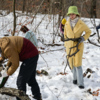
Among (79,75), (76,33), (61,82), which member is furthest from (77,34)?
(61,82)

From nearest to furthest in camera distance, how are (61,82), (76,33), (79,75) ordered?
(76,33)
(79,75)
(61,82)

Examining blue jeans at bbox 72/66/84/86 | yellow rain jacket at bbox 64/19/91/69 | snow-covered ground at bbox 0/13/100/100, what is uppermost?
yellow rain jacket at bbox 64/19/91/69

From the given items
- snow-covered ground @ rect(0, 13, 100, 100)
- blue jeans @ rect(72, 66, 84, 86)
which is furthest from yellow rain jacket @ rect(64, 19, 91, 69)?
snow-covered ground @ rect(0, 13, 100, 100)

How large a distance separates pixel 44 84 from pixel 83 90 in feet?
3.13

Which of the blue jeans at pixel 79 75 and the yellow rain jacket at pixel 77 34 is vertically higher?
the yellow rain jacket at pixel 77 34

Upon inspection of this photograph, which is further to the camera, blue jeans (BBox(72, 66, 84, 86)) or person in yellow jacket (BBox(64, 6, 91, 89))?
blue jeans (BBox(72, 66, 84, 86))

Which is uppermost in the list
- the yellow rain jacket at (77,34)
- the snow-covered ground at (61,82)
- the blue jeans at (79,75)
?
the yellow rain jacket at (77,34)

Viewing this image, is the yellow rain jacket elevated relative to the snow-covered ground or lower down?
elevated

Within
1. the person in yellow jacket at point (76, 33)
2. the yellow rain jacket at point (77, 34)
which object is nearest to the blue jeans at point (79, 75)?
the person in yellow jacket at point (76, 33)

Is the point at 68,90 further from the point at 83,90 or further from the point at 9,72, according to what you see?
the point at 9,72

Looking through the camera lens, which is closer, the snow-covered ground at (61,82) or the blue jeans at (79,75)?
the snow-covered ground at (61,82)

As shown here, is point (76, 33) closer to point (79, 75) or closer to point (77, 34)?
point (77, 34)

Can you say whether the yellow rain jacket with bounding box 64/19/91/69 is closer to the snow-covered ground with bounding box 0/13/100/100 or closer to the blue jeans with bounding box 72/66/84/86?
the blue jeans with bounding box 72/66/84/86

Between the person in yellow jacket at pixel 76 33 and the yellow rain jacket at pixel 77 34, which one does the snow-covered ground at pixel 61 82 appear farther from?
the yellow rain jacket at pixel 77 34
